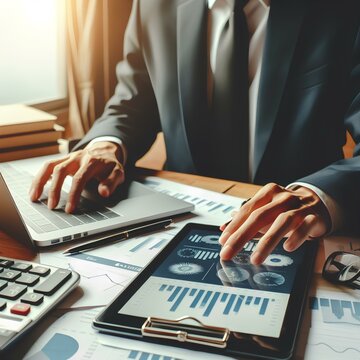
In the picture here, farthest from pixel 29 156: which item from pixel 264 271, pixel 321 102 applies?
pixel 264 271

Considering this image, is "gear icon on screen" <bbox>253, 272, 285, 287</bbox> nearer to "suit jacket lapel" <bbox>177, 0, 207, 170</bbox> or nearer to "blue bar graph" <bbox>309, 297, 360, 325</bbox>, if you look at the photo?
"blue bar graph" <bbox>309, 297, 360, 325</bbox>

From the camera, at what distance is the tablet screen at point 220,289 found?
21.2 inches

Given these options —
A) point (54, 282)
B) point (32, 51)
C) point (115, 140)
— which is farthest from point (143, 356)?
point (32, 51)

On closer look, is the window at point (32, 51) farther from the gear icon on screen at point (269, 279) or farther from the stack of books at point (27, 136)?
the gear icon on screen at point (269, 279)

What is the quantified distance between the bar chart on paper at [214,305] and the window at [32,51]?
5.10 ft

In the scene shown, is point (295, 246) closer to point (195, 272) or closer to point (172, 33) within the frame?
point (195, 272)

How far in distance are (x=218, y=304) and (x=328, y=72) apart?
0.76 meters

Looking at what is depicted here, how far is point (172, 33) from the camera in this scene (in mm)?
1325

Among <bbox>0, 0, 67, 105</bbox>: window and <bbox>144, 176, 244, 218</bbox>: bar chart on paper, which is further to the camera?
<bbox>0, 0, 67, 105</bbox>: window

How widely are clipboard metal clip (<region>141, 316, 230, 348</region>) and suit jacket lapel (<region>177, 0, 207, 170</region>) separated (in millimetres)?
822

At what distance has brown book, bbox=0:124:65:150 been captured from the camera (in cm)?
126

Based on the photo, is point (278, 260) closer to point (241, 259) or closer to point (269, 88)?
point (241, 259)

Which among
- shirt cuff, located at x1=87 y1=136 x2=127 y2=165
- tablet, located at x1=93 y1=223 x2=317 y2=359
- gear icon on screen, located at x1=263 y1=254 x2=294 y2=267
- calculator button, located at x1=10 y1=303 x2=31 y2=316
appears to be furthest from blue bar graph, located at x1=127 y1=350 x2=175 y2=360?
shirt cuff, located at x1=87 y1=136 x2=127 y2=165

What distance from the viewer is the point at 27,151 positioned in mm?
1291
